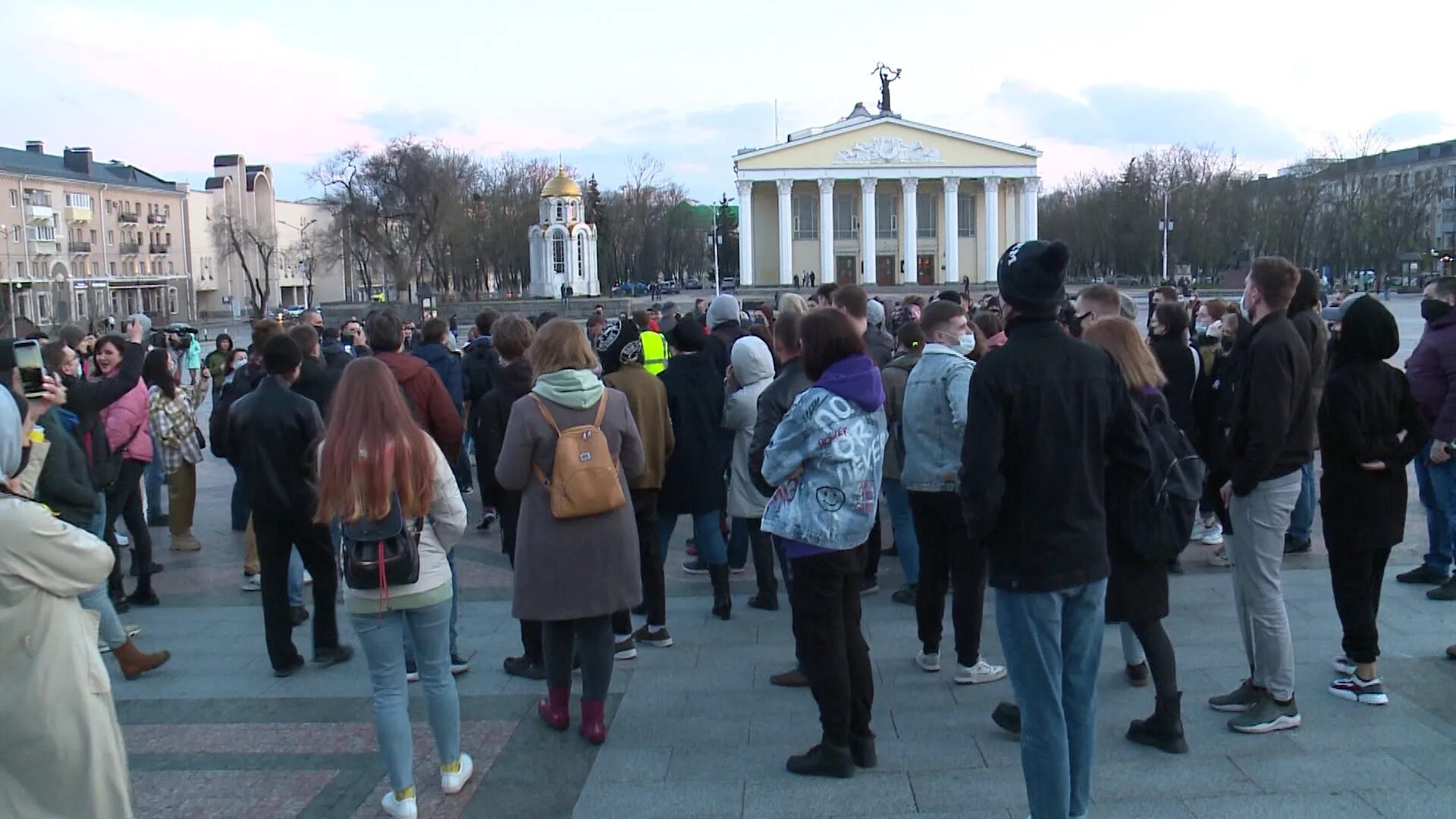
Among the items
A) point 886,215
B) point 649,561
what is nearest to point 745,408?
point 649,561

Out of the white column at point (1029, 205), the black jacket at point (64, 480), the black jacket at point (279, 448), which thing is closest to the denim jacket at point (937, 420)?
the black jacket at point (279, 448)

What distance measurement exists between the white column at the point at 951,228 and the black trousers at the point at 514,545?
72.8 m

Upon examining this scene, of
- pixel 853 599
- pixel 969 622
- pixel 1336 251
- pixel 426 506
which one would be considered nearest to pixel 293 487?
pixel 426 506

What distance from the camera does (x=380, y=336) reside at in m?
6.61

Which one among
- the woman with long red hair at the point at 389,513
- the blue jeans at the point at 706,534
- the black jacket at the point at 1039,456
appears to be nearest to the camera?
the black jacket at the point at 1039,456

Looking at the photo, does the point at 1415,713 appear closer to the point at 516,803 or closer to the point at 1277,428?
the point at 1277,428

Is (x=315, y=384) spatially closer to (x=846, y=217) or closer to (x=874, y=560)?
(x=874, y=560)

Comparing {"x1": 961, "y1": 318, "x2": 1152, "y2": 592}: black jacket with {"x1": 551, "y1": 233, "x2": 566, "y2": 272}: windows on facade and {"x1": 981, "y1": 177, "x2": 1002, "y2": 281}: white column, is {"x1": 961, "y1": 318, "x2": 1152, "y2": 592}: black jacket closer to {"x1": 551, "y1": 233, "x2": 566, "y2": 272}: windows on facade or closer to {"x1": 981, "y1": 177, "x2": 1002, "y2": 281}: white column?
{"x1": 551, "y1": 233, "x2": 566, "y2": 272}: windows on facade

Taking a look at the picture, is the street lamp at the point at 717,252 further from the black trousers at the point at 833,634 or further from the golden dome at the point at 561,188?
the black trousers at the point at 833,634

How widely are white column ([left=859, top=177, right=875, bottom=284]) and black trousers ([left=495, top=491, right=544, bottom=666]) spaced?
73088 millimetres

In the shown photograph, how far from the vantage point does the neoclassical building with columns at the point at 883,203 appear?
7881 centimetres

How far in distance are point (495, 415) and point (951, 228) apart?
75074mm

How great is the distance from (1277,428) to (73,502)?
18.1 ft

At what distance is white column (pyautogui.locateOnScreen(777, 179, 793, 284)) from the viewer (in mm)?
79312
